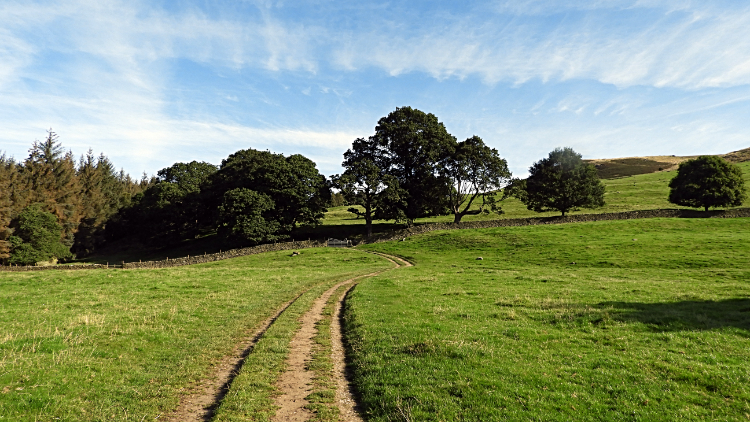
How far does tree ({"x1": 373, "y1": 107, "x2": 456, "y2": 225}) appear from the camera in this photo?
74.0 meters

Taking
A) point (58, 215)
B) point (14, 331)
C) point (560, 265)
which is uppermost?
point (58, 215)

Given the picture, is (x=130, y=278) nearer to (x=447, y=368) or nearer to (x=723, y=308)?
(x=447, y=368)

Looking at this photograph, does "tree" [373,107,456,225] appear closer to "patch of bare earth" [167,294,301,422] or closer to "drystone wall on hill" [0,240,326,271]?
"drystone wall on hill" [0,240,326,271]

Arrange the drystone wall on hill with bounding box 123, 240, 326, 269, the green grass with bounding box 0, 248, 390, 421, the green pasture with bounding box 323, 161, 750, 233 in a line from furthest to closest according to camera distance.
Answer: the green pasture with bounding box 323, 161, 750, 233 < the drystone wall on hill with bounding box 123, 240, 326, 269 < the green grass with bounding box 0, 248, 390, 421

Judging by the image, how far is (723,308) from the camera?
18484mm

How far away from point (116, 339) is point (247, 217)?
55274 millimetres

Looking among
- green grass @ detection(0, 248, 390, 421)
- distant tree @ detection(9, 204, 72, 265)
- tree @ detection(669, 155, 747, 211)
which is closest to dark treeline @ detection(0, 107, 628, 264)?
distant tree @ detection(9, 204, 72, 265)

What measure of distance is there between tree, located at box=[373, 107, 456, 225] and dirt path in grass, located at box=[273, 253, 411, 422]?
57.2 metres

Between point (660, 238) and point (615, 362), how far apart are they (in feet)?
166

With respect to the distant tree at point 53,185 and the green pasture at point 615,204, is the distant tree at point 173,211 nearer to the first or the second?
the distant tree at point 53,185

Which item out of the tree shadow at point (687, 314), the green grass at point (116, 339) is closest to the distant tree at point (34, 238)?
the green grass at point (116, 339)

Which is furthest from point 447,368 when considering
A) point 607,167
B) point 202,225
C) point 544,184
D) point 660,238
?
point 607,167

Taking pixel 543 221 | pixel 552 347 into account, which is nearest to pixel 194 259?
pixel 552 347

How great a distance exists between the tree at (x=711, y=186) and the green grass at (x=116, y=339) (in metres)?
82.0
